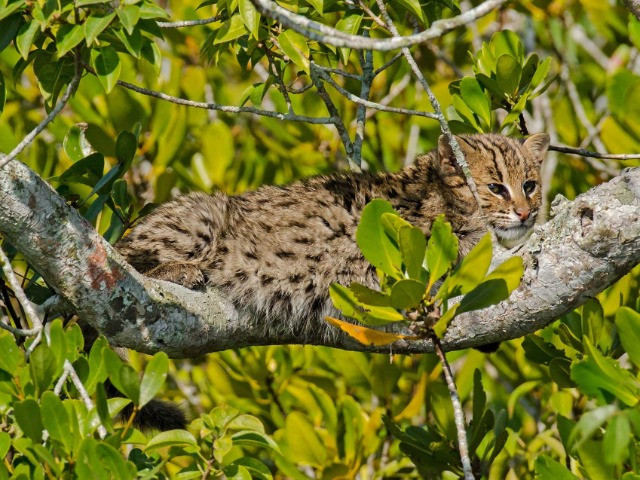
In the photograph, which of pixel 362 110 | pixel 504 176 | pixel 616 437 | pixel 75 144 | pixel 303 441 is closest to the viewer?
pixel 616 437

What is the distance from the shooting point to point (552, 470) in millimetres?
3055

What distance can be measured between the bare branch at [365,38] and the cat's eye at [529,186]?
2.74 metres

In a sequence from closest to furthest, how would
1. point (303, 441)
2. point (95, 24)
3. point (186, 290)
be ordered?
1. point (95, 24)
2. point (186, 290)
3. point (303, 441)

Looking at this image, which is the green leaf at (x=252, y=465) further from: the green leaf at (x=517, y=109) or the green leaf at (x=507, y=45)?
the green leaf at (x=507, y=45)

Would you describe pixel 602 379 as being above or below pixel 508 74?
below

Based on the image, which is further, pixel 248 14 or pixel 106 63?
pixel 248 14

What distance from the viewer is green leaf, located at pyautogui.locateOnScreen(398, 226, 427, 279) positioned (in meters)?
2.70

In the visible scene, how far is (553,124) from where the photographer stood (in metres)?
6.37

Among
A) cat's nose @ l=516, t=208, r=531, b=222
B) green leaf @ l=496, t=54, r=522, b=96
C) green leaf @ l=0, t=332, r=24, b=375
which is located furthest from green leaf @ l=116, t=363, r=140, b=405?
cat's nose @ l=516, t=208, r=531, b=222

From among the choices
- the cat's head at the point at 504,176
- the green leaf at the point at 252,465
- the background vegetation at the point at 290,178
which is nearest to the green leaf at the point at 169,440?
the background vegetation at the point at 290,178

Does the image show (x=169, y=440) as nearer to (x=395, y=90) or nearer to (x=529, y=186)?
(x=529, y=186)

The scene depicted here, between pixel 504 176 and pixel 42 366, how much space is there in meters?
2.99

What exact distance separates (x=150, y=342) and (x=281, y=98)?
8.32 feet

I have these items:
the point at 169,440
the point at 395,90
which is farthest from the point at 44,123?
the point at 395,90
